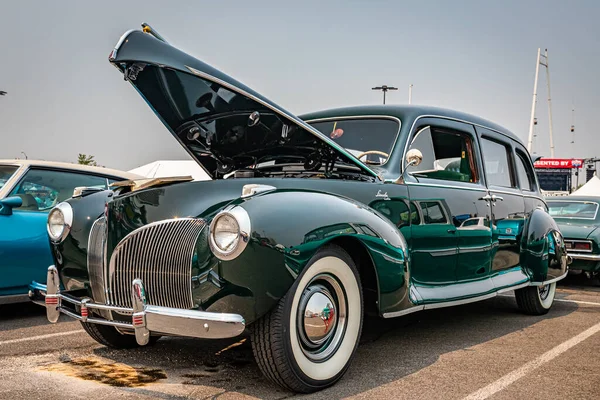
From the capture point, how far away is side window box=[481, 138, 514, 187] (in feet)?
17.6

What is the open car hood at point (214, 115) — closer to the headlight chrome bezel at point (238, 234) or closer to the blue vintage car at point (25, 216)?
the headlight chrome bezel at point (238, 234)

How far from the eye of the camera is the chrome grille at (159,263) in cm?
298

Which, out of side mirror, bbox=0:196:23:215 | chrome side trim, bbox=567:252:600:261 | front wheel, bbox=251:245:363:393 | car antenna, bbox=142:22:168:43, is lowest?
chrome side trim, bbox=567:252:600:261

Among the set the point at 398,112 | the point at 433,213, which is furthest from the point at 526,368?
the point at 398,112

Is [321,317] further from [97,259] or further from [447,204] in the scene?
[447,204]

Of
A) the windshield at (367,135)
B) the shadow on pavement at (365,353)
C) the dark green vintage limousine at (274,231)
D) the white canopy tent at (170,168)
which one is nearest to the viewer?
the dark green vintage limousine at (274,231)

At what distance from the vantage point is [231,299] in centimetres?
286

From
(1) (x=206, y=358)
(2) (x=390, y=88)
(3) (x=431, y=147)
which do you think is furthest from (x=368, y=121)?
(2) (x=390, y=88)

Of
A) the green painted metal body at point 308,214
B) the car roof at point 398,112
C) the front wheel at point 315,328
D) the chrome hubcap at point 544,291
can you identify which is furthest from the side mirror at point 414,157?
the chrome hubcap at point 544,291

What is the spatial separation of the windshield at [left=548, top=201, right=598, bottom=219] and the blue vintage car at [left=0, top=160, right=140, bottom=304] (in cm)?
755

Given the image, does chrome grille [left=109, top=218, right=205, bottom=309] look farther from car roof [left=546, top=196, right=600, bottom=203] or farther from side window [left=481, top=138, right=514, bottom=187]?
car roof [left=546, top=196, right=600, bottom=203]

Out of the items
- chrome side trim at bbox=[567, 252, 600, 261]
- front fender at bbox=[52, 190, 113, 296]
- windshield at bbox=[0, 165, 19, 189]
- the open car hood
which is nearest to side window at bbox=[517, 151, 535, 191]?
the open car hood

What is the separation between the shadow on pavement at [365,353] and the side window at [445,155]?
123 centimetres

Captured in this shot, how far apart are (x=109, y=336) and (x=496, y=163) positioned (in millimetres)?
3662
